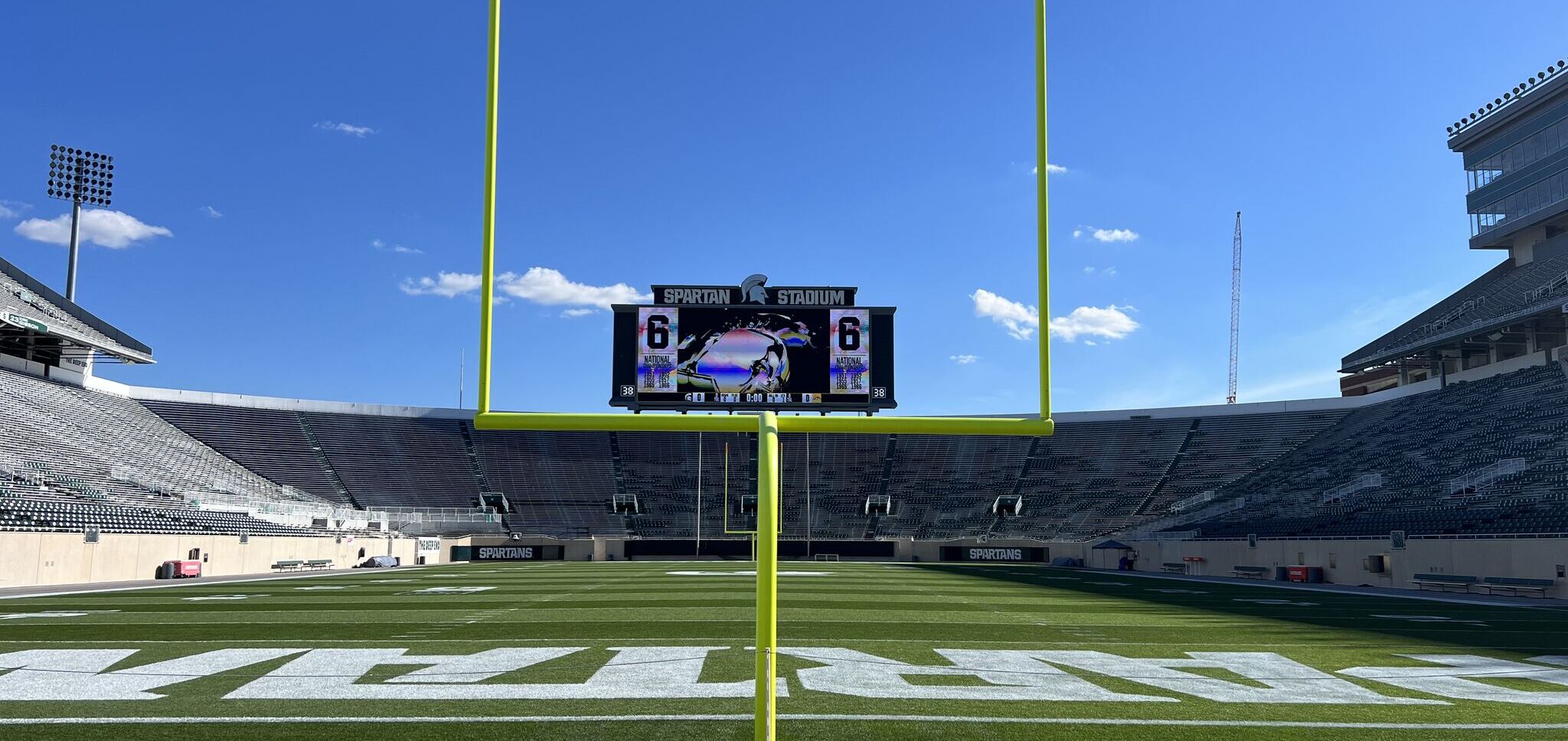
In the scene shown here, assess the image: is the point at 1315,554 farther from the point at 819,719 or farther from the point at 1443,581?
the point at 819,719

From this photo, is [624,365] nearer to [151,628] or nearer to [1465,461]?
[151,628]

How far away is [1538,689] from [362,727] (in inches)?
308

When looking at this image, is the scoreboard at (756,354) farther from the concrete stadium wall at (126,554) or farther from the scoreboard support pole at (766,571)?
the scoreboard support pole at (766,571)

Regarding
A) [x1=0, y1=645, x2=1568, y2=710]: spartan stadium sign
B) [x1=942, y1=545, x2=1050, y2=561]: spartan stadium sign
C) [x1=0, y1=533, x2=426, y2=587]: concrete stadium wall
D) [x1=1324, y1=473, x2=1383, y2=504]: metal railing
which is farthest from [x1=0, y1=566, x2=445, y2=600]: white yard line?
[x1=1324, y1=473, x2=1383, y2=504]: metal railing

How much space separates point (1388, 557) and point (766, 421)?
24258mm

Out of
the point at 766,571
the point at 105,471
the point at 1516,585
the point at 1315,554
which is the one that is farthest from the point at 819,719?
the point at 105,471

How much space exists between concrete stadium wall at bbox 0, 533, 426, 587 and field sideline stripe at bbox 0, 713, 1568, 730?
18.6 metres

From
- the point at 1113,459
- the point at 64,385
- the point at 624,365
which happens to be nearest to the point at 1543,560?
the point at 624,365

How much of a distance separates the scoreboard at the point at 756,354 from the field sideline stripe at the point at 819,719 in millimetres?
14030

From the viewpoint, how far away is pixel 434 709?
6492 mm

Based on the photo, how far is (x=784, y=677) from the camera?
7.69 meters

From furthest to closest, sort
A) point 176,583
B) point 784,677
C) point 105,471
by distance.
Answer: point 105,471 < point 176,583 < point 784,677

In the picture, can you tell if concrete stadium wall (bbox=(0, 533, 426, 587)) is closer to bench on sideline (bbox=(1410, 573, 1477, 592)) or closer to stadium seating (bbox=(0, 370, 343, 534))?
stadium seating (bbox=(0, 370, 343, 534))

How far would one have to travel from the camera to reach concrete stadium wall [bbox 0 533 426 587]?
21.3 meters
